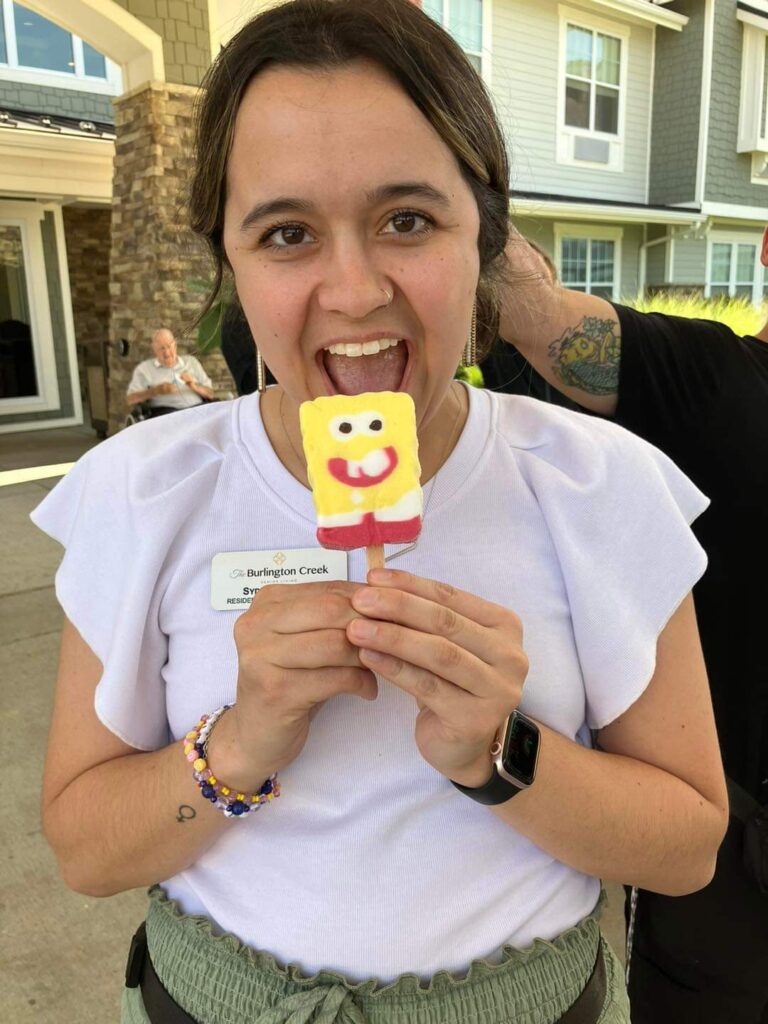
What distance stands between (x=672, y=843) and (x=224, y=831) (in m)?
0.64

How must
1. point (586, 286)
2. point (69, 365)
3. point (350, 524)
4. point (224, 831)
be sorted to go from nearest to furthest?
point (350, 524), point (224, 831), point (69, 365), point (586, 286)

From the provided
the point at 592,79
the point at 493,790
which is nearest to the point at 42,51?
the point at 592,79

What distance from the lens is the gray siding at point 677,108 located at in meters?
15.4

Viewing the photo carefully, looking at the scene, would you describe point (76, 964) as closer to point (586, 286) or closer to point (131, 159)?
point (131, 159)

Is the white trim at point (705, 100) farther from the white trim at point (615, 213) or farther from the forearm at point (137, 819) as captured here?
the forearm at point (137, 819)

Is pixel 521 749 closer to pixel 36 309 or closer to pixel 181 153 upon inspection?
pixel 181 153

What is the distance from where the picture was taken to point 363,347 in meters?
1.14

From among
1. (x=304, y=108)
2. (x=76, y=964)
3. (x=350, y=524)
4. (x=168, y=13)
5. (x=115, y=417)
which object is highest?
(x=168, y=13)

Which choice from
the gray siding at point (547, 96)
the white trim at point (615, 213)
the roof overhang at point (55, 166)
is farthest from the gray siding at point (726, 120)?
the roof overhang at point (55, 166)

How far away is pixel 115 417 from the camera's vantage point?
33.6ft

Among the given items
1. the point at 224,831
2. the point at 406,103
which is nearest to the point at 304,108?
the point at 406,103

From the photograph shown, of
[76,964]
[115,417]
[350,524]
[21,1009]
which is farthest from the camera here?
[115,417]

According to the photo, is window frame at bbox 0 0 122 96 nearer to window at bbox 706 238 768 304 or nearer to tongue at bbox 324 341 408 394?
tongue at bbox 324 341 408 394

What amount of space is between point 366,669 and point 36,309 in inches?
496
